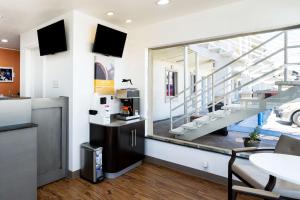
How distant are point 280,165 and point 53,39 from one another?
10.5 ft

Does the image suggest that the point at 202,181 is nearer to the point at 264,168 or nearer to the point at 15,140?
the point at 264,168

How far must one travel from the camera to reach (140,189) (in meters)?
2.53

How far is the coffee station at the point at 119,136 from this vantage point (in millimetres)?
2797

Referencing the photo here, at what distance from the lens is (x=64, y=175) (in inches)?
112

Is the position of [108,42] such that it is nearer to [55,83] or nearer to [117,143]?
[55,83]

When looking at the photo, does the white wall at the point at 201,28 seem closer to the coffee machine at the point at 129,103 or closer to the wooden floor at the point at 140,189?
the coffee machine at the point at 129,103

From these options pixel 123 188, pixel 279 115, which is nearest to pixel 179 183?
pixel 123 188

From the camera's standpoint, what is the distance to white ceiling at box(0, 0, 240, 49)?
2490mm

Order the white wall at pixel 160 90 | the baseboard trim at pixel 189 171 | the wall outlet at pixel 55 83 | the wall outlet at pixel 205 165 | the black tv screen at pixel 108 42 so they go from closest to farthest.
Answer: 1. the baseboard trim at pixel 189 171
2. the wall outlet at pixel 205 165
3. the black tv screen at pixel 108 42
4. the wall outlet at pixel 55 83
5. the white wall at pixel 160 90

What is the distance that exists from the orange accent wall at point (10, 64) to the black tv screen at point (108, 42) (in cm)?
382

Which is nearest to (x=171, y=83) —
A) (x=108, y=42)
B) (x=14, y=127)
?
(x=108, y=42)

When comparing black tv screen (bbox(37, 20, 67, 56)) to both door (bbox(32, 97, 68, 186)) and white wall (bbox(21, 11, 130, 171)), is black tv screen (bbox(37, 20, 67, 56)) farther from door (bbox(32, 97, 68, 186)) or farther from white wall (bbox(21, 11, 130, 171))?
door (bbox(32, 97, 68, 186))

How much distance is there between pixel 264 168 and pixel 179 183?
5.18ft

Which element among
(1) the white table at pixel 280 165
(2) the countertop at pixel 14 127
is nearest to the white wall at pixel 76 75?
(2) the countertop at pixel 14 127
